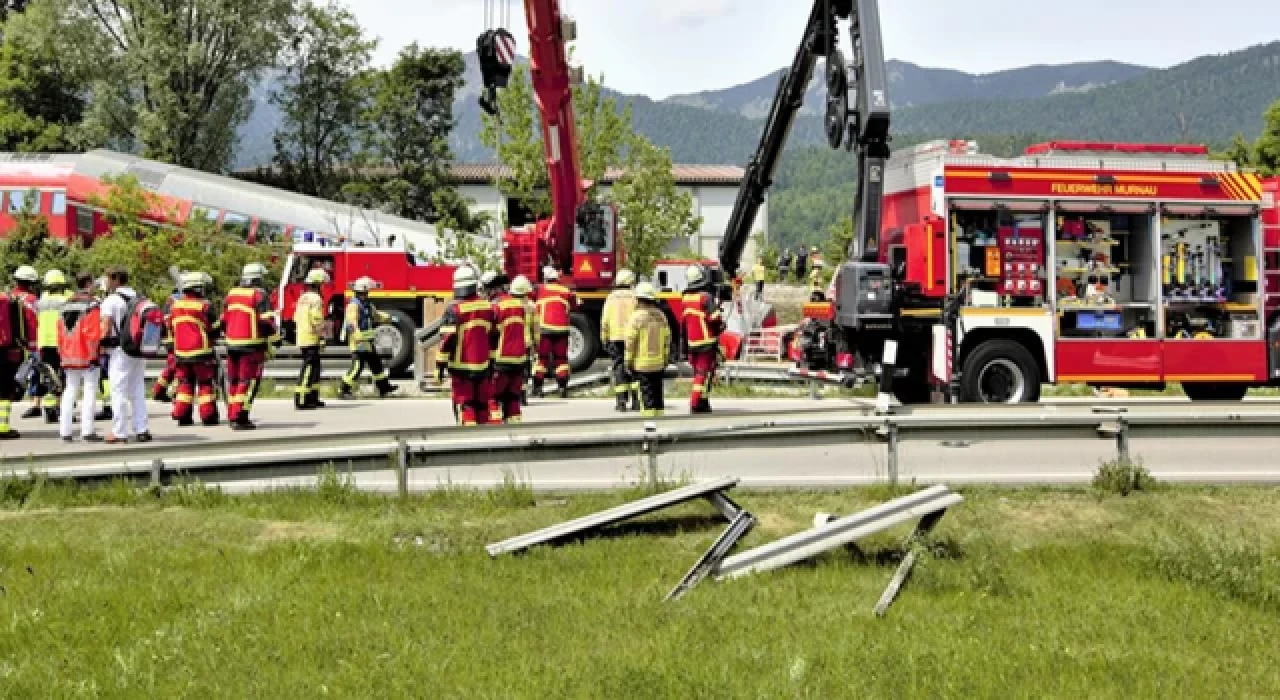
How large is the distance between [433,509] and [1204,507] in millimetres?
4891

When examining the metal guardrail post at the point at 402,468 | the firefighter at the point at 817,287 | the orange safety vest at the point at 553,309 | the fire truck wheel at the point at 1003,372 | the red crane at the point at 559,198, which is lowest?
the metal guardrail post at the point at 402,468

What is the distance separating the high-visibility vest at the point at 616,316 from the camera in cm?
1570

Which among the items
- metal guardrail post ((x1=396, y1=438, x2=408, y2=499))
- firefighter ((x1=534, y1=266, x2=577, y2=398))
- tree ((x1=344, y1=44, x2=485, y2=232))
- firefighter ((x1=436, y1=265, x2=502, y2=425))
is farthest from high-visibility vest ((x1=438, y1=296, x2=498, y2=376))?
tree ((x1=344, y1=44, x2=485, y2=232))

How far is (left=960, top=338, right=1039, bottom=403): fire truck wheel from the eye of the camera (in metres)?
14.5

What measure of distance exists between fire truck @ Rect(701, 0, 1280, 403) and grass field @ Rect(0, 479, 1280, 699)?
19.0 feet

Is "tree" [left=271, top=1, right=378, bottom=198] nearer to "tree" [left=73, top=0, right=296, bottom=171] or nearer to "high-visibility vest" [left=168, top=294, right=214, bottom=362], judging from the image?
"tree" [left=73, top=0, right=296, bottom=171]

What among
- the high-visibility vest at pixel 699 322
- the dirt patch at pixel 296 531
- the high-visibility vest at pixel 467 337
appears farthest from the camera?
the high-visibility vest at pixel 699 322

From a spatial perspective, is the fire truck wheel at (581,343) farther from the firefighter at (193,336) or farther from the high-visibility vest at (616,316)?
the firefighter at (193,336)

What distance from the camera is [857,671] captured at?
532 centimetres

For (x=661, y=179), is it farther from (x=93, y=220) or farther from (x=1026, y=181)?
(x=1026, y=181)

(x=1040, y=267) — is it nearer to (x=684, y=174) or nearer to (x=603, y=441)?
(x=603, y=441)

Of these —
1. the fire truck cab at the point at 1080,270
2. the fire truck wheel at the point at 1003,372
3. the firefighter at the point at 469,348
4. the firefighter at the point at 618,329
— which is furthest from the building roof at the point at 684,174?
the firefighter at the point at 469,348

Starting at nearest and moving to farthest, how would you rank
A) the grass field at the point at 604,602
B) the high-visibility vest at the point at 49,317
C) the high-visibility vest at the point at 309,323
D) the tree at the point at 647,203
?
the grass field at the point at 604,602 < the high-visibility vest at the point at 49,317 < the high-visibility vest at the point at 309,323 < the tree at the point at 647,203

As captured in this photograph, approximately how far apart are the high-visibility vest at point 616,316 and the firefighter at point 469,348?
11.9 feet
